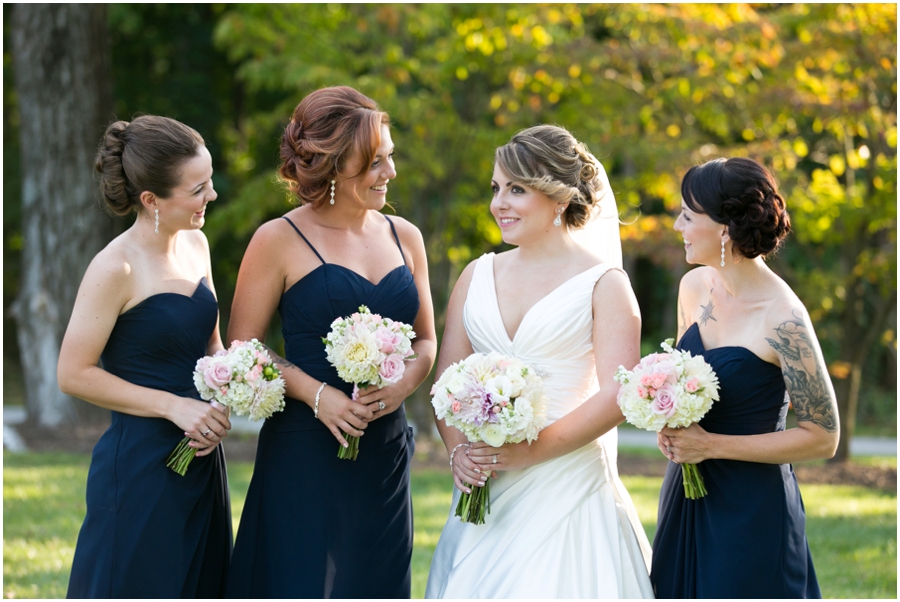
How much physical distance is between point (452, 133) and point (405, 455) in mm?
7383

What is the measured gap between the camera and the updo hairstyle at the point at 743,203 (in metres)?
3.54

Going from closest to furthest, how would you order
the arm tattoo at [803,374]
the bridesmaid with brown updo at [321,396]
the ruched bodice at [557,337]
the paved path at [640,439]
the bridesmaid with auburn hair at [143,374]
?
the arm tattoo at [803,374] < the bridesmaid with auburn hair at [143,374] < the ruched bodice at [557,337] < the bridesmaid with brown updo at [321,396] < the paved path at [640,439]

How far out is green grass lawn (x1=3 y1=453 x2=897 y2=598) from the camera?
5.89m

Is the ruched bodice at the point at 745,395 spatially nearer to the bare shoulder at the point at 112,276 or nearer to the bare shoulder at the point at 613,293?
the bare shoulder at the point at 613,293

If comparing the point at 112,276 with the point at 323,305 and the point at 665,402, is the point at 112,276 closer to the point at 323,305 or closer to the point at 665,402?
the point at 323,305

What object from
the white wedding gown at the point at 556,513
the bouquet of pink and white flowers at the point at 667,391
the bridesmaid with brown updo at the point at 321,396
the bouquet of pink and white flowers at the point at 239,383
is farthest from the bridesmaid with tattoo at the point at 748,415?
the bouquet of pink and white flowers at the point at 239,383

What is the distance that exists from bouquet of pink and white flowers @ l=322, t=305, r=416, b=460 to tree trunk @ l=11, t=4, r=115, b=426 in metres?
8.21

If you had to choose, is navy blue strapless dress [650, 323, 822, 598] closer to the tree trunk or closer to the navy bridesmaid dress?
the navy bridesmaid dress

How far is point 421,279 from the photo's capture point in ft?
14.7

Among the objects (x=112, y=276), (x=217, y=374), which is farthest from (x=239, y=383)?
(x=112, y=276)

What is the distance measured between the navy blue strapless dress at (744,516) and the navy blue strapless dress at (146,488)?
217cm

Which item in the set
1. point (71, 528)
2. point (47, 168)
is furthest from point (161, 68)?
point (71, 528)

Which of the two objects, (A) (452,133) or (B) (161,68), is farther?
(B) (161,68)

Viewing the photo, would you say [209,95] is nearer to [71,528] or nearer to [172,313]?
[71,528]
